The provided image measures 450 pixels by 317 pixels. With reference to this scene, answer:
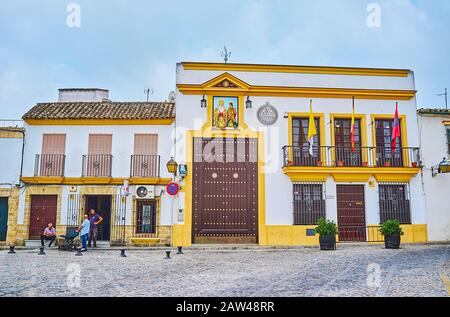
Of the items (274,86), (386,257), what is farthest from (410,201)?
(274,86)

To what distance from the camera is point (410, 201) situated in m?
17.6

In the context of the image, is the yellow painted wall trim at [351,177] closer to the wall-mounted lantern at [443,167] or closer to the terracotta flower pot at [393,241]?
the wall-mounted lantern at [443,167]

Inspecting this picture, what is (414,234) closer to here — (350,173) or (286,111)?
(350,173)

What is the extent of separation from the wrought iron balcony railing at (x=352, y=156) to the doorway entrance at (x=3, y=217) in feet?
42.0

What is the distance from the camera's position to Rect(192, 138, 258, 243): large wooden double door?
17000 millimetres

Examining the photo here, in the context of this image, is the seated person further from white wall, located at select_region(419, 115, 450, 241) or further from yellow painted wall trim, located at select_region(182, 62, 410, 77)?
white wall, located at select_region(419, 115, 450, 241)

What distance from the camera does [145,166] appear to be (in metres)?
17.7

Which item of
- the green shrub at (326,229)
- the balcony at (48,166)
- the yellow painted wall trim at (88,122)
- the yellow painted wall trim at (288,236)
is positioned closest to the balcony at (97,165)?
the balcony at (48,166)

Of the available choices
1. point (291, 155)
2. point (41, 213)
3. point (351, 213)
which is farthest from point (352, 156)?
point (41, 213)

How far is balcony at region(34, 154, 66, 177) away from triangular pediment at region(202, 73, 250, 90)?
751 cm

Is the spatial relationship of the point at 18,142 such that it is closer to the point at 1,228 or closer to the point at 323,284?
the point at 1,228

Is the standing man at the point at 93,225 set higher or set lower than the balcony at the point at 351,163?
lower

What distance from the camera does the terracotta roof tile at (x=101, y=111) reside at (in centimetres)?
1792

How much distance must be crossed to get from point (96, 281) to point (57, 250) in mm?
8376
